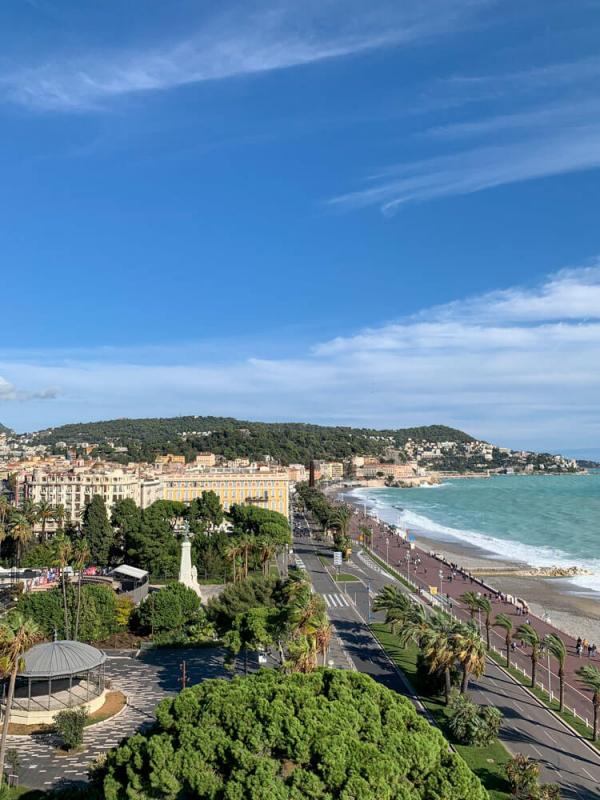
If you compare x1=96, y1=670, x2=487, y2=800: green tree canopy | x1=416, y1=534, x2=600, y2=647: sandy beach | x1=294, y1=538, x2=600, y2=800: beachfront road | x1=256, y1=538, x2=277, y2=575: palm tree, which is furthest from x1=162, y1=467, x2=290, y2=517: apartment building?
x1=96, y1=670, x2=487, y2=800: green tree canopy

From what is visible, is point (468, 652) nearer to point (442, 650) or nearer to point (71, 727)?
point (442, 650)

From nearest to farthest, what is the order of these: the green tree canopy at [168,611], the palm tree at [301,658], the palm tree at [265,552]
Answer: the palm tree at [301,658] < the green tree canopy at [168,611] < the palm tree at [265,552]

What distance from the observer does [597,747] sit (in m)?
31.9

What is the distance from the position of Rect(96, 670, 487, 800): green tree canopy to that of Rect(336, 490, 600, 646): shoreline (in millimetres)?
42020

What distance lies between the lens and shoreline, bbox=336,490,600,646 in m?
60.9

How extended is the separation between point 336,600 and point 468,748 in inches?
1228

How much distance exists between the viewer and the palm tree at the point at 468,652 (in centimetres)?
3553

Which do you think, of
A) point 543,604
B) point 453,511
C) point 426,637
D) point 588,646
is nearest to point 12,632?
point 426,637

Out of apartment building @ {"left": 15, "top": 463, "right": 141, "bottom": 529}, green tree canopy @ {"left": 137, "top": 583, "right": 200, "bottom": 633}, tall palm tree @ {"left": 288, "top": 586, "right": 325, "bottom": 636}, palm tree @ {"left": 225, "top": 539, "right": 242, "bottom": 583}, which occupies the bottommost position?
green tree canopy @ {"left": 137, "top": 583, "right": 200, "bottom": 633}

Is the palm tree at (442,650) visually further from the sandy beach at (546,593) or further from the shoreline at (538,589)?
the sandy beach at (546,593)

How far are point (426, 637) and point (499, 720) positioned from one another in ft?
19.3

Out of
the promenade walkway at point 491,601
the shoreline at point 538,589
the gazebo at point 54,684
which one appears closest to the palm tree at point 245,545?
the promenade walkway at point 491,601

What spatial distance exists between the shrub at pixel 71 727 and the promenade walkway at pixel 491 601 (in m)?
25.6

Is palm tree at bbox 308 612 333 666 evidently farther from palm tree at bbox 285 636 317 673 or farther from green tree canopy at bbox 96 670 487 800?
green tree canopy at bbox 96 670 487 800
